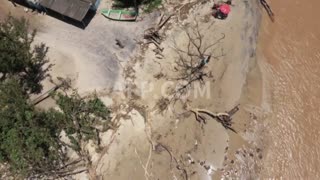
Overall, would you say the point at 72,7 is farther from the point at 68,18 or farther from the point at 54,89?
the point at 54,89

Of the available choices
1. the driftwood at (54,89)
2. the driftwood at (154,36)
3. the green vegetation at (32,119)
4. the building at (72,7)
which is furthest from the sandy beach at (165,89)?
the building at (72,7)

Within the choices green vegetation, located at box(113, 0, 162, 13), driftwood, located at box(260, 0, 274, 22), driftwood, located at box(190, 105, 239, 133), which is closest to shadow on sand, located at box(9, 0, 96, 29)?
green vegetation, located at box(113, 0, 162, 13)

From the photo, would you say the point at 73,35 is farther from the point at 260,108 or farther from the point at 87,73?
the point at 260,108

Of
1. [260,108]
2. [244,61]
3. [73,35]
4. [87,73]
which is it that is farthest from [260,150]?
[73,35]

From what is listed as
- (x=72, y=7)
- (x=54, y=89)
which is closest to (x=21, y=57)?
(x=54, y=89)

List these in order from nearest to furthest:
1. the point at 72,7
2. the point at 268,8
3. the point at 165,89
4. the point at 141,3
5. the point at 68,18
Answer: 1. the point at 165,89
2. the point at 72,7
3. the point at 68,18
4. the point at 141,3
5. the point at 268,8

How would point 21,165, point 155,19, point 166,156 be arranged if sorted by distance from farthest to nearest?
point 155,19 → point 166,156 → point 21,165
